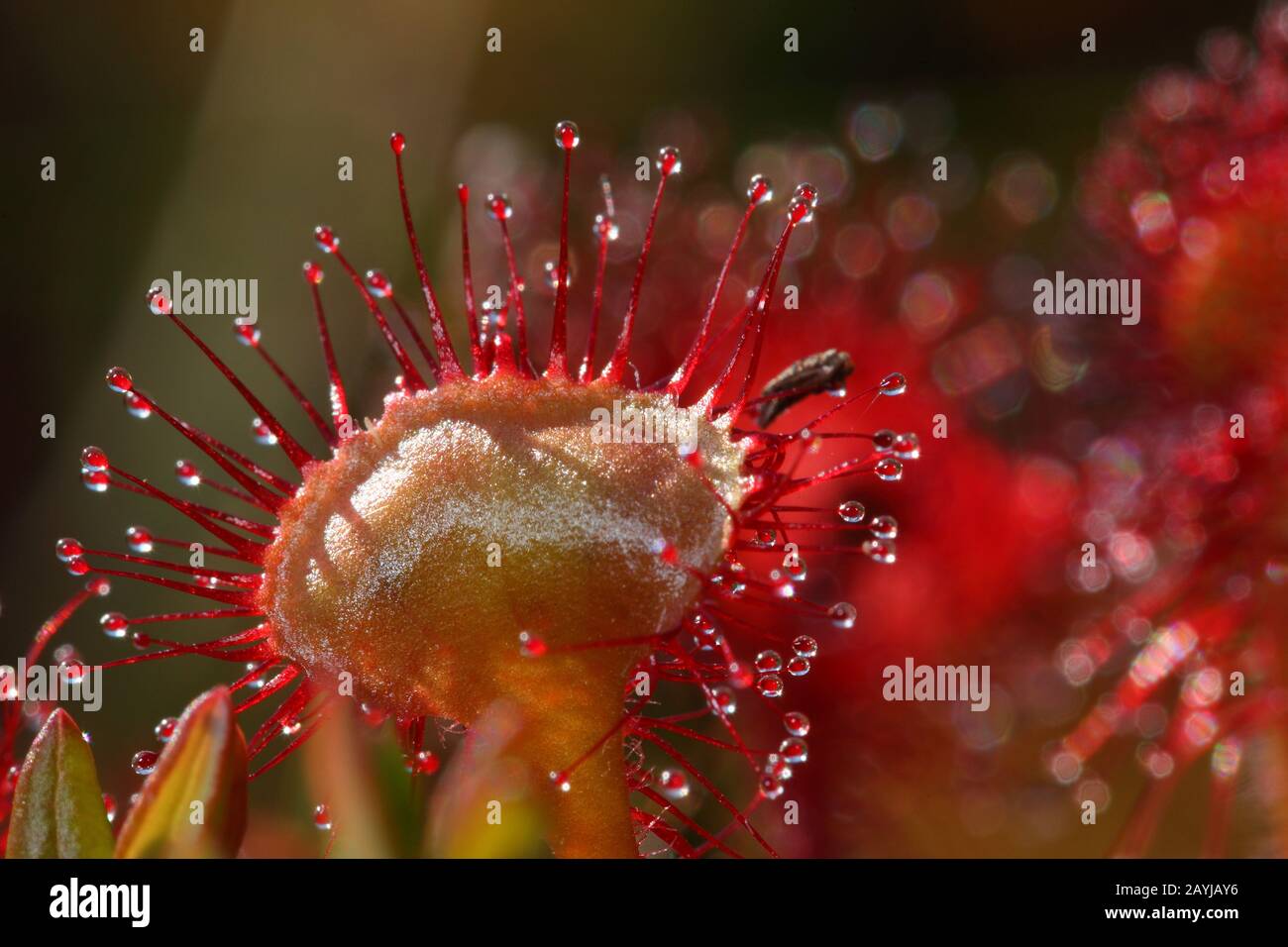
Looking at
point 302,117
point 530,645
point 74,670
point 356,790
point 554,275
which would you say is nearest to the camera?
point 356,790

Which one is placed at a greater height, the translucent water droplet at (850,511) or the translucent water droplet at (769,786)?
the translucent water droplet at (850,511)

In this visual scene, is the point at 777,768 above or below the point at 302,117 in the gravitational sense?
below

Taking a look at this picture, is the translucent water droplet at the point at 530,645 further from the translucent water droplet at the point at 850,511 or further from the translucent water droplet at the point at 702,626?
the translucent water droplet at the point at 850,511

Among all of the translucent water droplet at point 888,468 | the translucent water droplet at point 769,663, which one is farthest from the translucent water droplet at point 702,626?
the translucent water droplet at point 888,468

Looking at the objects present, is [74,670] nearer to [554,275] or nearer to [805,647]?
[805,647]

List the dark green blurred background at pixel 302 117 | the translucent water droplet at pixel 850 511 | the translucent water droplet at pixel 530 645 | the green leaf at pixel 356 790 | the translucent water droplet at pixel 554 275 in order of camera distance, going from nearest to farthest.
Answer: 1. the green leaf at pixel 356 790
2. the translucent water droplet at pixel 530 645
3. the translucent water droplet at pixel 850 511
4. the translucent water droplet at pixel 554 275
5. the dark green blurred background at pixel 302 117

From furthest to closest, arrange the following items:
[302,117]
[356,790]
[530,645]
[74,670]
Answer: [302,117] < [74,670] < [530,645] < [356,790]

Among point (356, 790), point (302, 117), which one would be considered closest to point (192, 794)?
point (356, 790)
